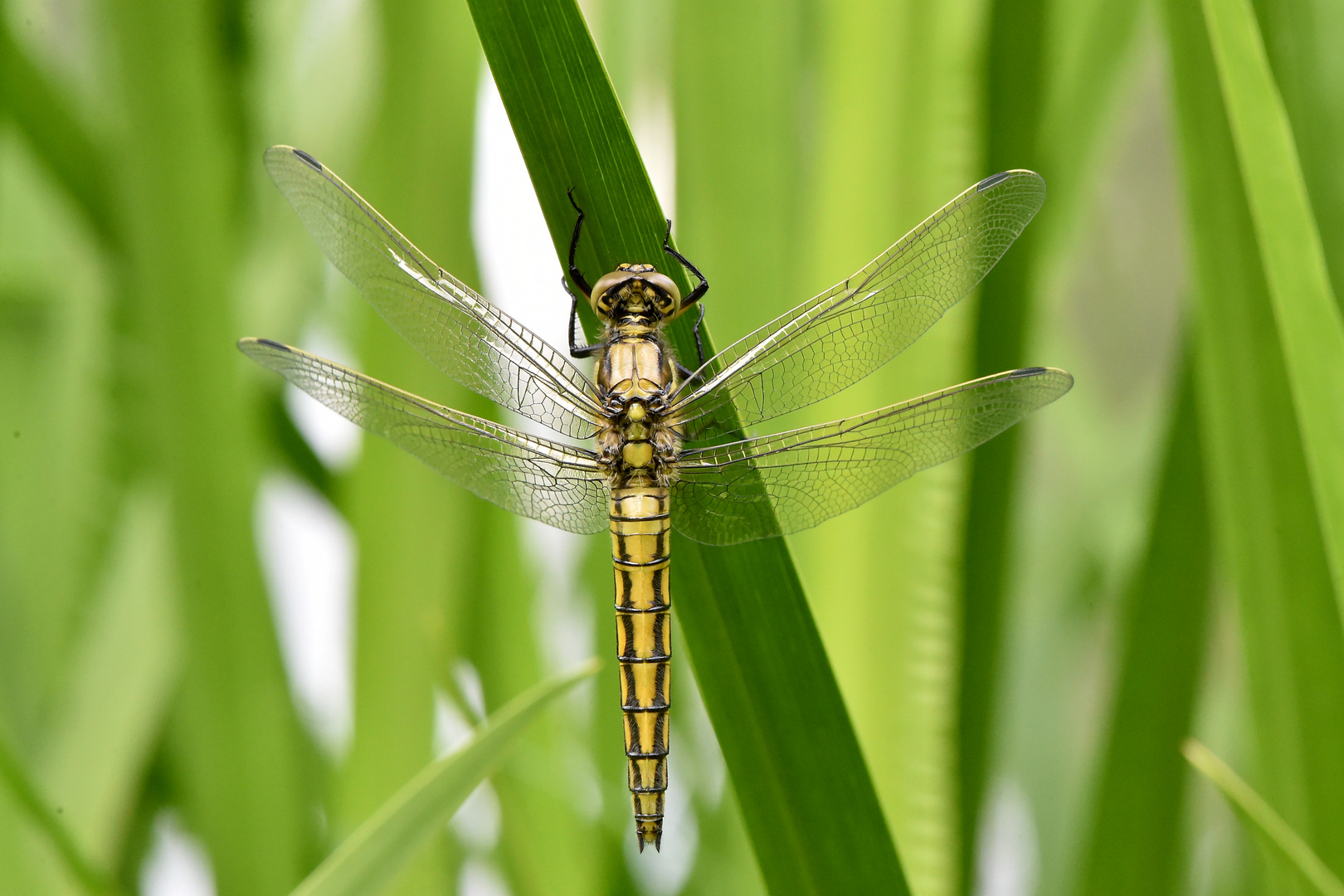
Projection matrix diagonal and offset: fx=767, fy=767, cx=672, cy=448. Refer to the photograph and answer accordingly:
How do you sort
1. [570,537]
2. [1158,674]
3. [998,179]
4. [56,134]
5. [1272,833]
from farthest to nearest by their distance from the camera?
[570,537], [56,134], [1158,674], [998,179], [1272,833]

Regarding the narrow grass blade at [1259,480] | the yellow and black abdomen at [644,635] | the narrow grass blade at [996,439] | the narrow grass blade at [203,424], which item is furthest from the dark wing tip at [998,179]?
the narrow grass blade at [203,424]

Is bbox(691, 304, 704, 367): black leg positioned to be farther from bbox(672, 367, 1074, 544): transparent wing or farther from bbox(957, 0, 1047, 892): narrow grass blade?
bbox(957, 0, 1047, 892): narrow grass blade

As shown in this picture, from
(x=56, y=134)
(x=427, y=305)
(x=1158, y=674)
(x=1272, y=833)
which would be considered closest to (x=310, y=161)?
(x=427, y=305)

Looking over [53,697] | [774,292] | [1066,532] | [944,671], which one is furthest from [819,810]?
[53,697]

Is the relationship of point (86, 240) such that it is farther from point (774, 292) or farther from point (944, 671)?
point (944, 671)

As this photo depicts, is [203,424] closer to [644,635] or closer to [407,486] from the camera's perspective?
[407,486]

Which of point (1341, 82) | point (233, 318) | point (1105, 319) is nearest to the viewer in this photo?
point (1341, 82)
